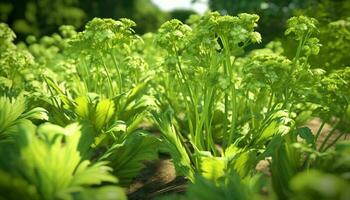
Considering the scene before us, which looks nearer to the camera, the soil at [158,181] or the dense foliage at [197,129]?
the dense foliage at [197,129]

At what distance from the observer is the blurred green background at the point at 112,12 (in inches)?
543

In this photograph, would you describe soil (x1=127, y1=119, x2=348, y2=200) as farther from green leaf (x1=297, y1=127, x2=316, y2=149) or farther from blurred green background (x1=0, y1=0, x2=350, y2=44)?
blurred green background (x1=0, y1=0, x2=350, y2=44)

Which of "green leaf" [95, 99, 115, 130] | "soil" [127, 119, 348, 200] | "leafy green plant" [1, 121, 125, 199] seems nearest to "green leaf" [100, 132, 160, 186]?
"soil" [127, 119, 348, 200]

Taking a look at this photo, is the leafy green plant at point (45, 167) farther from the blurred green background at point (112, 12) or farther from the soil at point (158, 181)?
the blurred green background at point (112, 12)

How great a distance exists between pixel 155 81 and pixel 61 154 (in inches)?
122

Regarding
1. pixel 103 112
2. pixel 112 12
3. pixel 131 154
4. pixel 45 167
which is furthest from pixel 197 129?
pixel 112 12

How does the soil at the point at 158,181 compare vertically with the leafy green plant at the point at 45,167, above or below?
below

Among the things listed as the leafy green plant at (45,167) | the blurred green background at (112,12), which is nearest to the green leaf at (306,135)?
the leafy green plant at (45,167)

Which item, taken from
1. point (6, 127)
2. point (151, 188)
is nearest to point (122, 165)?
point (151, 188)

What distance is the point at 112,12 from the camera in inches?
750

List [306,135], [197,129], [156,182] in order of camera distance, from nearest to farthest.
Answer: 1. [306,135]
2. [197,129]
3. [156,182]

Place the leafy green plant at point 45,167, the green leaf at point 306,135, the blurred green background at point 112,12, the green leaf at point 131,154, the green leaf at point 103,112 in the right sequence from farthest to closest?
the blurred green background at point 112,12 → the green leaf at point 103,112 → the green leaf at point 131,154 → the green leaf at point 306,135 → the leafy green plant at point 45,167

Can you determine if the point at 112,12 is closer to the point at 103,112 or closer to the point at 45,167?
the point at 103,112

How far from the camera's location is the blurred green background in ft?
45.2
